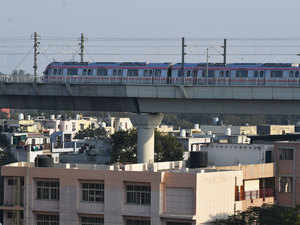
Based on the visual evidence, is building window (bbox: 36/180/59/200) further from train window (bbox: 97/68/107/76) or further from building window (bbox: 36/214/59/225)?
train window (bbox: 97/68/107/76)

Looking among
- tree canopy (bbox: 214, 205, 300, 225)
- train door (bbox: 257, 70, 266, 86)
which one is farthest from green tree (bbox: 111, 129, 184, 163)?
tree canopy (bbox: 214, 205, 300, 225)

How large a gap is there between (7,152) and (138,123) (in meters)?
51.0

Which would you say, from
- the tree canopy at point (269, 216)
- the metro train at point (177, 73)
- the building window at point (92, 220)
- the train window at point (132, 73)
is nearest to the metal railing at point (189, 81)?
the metro train at point (177, 73)

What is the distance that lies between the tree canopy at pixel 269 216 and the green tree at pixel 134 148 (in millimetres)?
60200

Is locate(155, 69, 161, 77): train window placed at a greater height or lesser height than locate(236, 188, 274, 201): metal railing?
greater

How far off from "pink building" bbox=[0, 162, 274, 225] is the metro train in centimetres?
3309

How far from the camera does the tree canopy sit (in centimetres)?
5752

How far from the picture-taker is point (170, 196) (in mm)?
54656

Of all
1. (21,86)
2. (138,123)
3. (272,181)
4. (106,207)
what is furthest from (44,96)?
(106,207)

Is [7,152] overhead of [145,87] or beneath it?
beneath

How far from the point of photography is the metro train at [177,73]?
9219cm

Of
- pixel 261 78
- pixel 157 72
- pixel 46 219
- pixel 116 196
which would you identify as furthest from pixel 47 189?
pixel 157 72

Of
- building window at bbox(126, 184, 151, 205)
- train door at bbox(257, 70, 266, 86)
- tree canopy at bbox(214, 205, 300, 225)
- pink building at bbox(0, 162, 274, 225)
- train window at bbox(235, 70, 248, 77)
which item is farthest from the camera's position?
train window at bbox(235, 70, 248, 77)

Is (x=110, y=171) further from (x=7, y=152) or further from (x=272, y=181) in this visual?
(x=7, y=152)
